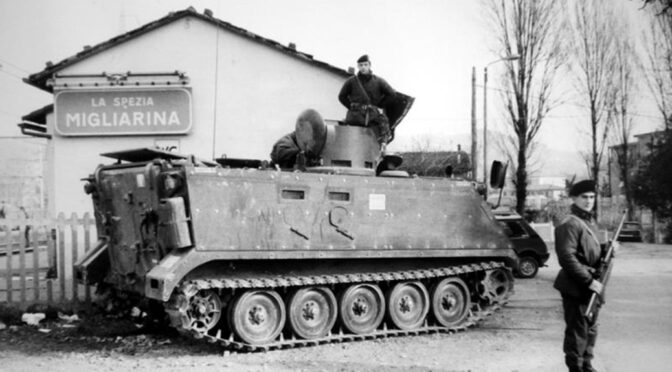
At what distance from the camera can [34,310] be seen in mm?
10109

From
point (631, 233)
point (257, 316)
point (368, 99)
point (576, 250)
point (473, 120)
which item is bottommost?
point (631, 233)

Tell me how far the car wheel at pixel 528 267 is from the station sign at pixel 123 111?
8988 mm

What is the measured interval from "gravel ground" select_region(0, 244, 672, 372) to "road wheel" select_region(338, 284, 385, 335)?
0.25 meters

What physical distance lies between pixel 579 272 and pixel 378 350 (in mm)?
3105

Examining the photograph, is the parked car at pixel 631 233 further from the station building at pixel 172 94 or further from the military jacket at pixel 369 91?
the military jacket at pixel 369 91

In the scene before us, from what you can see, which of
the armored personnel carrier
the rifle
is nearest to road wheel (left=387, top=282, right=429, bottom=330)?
the armored personnel carrier

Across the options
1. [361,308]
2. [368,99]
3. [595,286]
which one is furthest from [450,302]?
[595,286]

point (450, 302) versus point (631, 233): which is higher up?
point (450, 302)

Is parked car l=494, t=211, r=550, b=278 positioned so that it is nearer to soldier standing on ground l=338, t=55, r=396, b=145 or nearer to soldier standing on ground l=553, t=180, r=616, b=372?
soldier standing on ground l=338, t=55, r=396, b=145

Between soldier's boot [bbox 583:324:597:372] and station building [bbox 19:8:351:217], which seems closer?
soldier's boot [bbox 583:324:597:372]

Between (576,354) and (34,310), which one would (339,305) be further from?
(34,310)

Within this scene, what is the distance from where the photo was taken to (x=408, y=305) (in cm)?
939

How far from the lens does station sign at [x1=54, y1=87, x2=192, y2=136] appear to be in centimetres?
1623

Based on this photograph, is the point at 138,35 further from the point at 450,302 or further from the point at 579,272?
the point at 579,272
